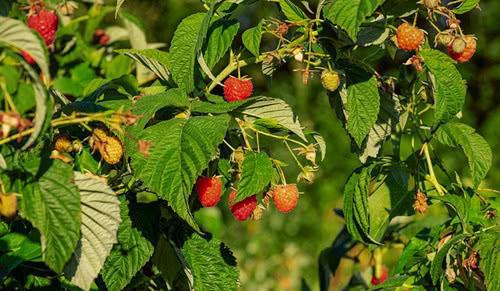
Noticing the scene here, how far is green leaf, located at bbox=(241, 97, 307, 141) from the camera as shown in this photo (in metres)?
1.13

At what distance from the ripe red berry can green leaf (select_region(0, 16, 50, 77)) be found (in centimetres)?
33

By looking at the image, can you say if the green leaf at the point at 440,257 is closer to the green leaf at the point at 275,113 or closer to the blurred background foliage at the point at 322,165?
the green leaf at the point at 275,113

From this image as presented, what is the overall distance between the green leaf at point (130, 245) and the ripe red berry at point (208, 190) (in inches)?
3.6

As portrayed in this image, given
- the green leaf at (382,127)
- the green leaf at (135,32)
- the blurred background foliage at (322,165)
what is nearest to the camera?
the green leaf at (382,127)

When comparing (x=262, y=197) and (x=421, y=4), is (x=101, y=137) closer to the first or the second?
(x=262, y=197)

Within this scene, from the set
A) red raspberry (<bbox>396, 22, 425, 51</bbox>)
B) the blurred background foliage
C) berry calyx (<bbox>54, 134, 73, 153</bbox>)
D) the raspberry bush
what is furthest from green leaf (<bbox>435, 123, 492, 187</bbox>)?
the blurred background foliage

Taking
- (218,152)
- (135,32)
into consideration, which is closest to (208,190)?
(218,152)

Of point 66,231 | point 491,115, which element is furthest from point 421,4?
point 491,115

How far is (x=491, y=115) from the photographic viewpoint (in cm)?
611

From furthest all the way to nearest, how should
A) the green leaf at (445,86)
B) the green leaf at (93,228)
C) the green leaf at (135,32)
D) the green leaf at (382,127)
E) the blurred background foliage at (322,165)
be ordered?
the blurred background foliage at (322,165) → the green leaf at (135,32) → the green leaf at (382,127) → the green leaf at (445,86) → the green leaf at (93,228)

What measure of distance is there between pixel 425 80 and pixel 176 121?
0.44 metres

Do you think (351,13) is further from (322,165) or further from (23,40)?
(322,165)

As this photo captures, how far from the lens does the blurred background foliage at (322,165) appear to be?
455 centimetres

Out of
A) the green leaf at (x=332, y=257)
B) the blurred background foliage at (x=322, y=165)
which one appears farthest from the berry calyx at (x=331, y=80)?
the blurred background foliage at (x=322, y=165)
